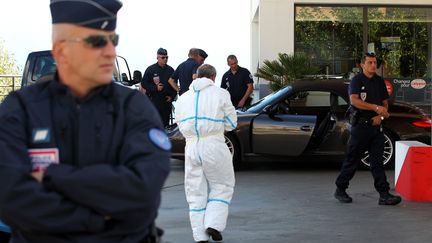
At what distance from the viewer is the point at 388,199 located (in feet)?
24.6

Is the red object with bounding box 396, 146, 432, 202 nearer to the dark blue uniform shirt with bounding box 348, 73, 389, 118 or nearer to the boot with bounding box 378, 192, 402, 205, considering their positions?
the boot with bounding box 378, 192, 402, 205

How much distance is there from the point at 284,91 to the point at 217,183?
177 inches

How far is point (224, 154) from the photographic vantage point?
5965 mm

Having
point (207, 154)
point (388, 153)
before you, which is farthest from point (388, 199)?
point (388, 153)

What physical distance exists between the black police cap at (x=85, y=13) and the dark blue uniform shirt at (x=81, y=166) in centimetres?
21

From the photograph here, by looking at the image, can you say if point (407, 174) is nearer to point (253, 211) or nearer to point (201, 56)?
point (253, 211)

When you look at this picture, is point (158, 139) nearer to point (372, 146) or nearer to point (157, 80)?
point (372, 146)

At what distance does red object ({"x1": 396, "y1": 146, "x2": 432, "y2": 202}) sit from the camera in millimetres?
7719

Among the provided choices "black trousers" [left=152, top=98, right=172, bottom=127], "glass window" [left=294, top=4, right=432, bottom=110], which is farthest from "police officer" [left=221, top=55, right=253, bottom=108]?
"glass window" [left=294, top=4, right=432, bottom=110]

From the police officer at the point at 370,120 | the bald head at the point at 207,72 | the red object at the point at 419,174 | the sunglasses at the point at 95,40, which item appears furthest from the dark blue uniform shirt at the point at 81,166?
the red object at the point at 419,174

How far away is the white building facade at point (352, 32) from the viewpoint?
16328 millimetres

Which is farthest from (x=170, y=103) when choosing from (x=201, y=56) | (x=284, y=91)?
(x=284, y=91)

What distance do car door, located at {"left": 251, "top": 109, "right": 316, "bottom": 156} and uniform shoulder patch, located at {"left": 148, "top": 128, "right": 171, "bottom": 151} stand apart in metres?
7.79

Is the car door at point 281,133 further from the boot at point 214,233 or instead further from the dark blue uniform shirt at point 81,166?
the dark blue uniform shirt at point 81,166
